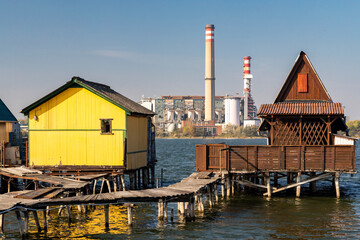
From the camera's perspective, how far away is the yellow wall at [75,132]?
41.1 metres

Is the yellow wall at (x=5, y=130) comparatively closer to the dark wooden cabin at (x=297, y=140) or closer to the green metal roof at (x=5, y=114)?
the green metal roof at (x=5, y=114)

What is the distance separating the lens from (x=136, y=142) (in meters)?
44.1

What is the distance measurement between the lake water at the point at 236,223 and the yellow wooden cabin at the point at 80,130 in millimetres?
4765

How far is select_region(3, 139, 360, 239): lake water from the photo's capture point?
95.0 feet

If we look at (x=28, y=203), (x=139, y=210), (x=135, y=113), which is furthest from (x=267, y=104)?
(x=28, y=203)

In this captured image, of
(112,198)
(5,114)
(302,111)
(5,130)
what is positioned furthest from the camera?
(5,114)

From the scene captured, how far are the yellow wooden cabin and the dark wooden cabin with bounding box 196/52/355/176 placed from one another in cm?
606

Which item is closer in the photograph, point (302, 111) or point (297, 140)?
point (302, 111)

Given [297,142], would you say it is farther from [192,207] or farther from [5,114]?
[5,114]

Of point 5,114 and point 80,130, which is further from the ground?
point 5,114

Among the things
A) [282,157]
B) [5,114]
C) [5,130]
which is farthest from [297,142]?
[5,114]

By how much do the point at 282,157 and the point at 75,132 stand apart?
1543 centimetres

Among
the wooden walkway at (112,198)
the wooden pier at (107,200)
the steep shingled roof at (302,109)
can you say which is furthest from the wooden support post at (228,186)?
the wooden walkway at (112,198)

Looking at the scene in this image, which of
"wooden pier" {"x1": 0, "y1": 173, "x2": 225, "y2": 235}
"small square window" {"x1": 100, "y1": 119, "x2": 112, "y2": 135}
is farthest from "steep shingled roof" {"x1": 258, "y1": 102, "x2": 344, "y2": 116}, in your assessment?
"small square window" {"x1": 100, "y1": 119, "x2": 112, "y2": 135}
